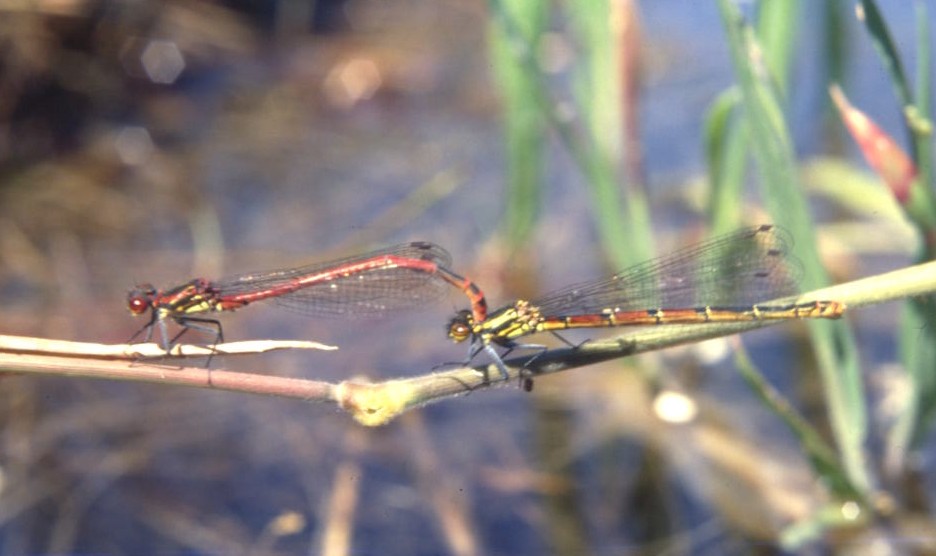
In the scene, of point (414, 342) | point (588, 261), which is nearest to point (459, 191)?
point (588, 261)

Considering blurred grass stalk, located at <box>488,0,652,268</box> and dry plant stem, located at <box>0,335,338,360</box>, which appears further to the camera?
blurred grass stalk, located at <box>488,0,652,268</box>

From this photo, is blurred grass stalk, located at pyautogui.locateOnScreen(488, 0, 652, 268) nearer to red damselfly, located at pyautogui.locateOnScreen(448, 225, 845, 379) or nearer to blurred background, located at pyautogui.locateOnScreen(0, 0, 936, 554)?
blurred background, located at pyautogui.locateOnScreen(0, 0, 936, 554)

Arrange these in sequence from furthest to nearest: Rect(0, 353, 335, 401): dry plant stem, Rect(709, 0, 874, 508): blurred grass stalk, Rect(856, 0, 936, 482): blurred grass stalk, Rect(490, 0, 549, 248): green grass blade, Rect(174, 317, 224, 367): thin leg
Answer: Rect(490, 0, 549, 248): green grass blade, Rect(174, 317, 224, 367): thin leg, Rect(709, 0, 874, 508): blurred grass stalk, Rect(856, 0, 936, 482): blurred grass stalk, Rect(0, 353, 335, 401): dry plant stem

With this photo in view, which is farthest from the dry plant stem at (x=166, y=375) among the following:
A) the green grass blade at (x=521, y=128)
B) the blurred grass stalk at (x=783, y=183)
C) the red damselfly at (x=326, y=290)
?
the green grass blade at (x=521, y=128)

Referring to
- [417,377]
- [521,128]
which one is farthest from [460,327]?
[521,128]

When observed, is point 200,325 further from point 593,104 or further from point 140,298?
point 593,104

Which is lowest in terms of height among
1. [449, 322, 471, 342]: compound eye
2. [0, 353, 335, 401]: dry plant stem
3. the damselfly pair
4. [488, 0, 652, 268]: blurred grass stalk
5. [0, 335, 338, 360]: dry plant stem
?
[0, 353, 335, 401]: dry plant stem

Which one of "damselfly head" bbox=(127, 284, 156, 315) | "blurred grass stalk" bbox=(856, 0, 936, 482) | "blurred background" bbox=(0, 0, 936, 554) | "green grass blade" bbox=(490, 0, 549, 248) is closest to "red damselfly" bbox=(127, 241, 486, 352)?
"damselfly head" bbox=(127, 284, 156, 315)
